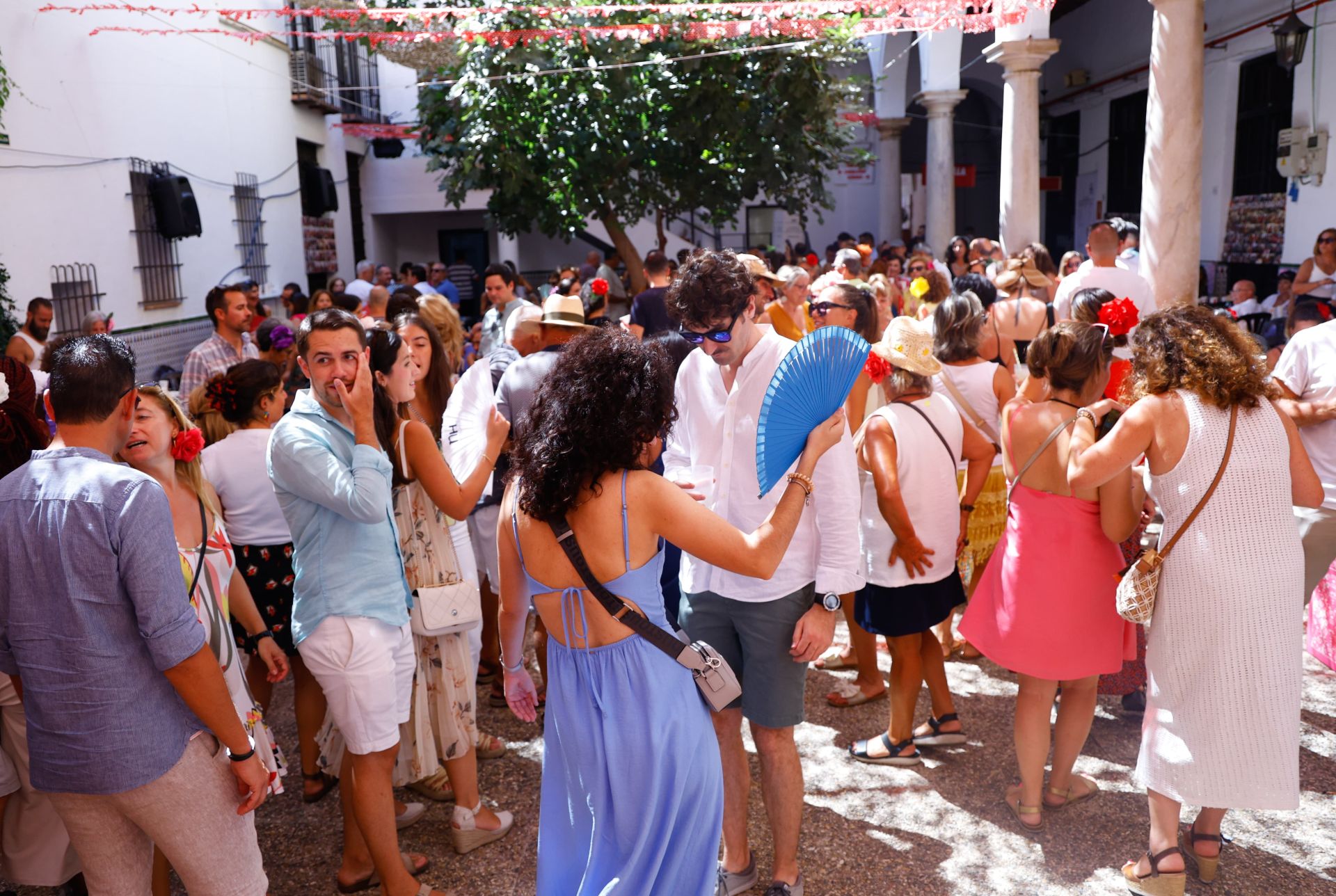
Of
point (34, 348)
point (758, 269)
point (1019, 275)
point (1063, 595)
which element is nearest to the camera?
point (1063, 595)

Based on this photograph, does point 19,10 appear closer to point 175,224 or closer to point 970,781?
point 175,224

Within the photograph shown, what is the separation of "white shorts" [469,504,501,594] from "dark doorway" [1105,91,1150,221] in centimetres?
1415

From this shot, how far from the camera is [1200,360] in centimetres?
276

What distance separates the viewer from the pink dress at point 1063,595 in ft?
10.3

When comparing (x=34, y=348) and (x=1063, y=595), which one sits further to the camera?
(x=34, y=348)

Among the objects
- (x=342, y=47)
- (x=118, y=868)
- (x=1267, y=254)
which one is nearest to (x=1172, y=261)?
(x=118, y=868)

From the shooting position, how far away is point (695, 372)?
300 cm

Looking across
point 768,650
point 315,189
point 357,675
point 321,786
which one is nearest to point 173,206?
point 315,189

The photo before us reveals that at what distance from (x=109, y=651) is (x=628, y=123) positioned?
9383mm

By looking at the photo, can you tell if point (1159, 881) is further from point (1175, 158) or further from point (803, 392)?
point (1175, 158)

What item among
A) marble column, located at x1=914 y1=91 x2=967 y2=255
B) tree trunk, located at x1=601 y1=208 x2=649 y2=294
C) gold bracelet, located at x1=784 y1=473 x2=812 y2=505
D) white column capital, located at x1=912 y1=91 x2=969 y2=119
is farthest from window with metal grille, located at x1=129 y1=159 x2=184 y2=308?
white column capital, located at x1=912 y1=91 x2=969 y2=119

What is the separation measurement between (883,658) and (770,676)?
2.06m

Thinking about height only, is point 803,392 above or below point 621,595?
above

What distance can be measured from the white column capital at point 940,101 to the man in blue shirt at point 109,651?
13.9 m
